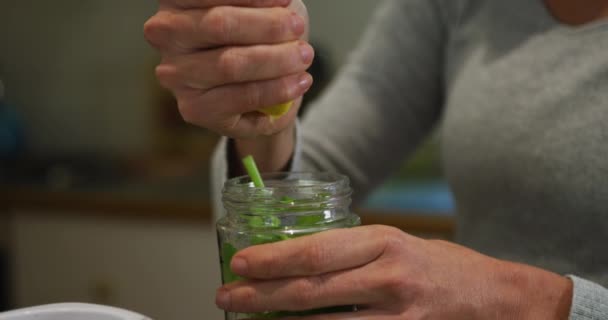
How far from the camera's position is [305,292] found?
14.2 inches

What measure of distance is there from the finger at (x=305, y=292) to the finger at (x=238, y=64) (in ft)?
0.45

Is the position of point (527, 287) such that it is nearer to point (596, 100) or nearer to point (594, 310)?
point (594, 310)

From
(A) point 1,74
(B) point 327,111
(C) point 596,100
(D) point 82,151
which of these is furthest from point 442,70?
(A) point 1,74

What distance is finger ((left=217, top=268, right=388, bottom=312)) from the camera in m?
0.36

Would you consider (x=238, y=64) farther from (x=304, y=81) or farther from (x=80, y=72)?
(x=80, y=72)

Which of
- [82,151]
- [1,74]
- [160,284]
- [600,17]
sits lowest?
[160,284]

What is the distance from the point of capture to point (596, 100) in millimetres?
602

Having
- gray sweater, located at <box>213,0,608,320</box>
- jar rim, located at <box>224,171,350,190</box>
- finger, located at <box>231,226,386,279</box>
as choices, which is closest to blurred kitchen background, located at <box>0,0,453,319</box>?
Answer: gray sweater, located at <box>213,0,608,320</box>

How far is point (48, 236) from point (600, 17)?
5.39 ft

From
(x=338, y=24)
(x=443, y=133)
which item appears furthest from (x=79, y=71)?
(x=443, y=133)

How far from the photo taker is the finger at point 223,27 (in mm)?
400

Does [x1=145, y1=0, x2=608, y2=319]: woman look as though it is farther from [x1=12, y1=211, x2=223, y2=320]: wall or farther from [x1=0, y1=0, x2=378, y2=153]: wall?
[x1=0, y1=0, x2=378, y2=153]: wall

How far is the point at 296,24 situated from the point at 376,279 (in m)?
0.18

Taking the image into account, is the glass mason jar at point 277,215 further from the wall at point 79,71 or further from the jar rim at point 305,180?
the wall at point 79,71
